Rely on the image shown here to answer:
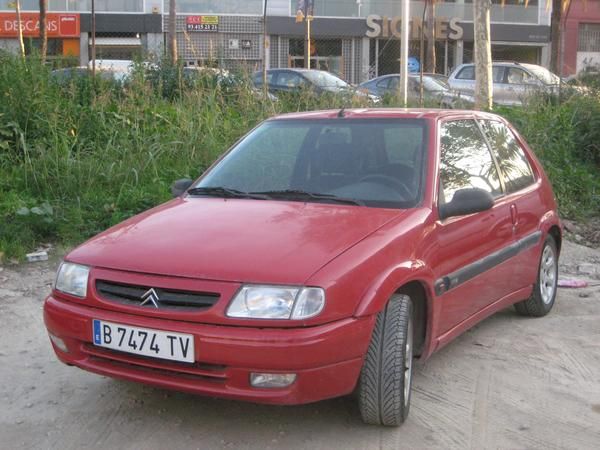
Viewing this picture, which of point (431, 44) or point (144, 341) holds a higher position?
point (431, 44)

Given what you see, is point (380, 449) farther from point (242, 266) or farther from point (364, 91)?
point (364, 91)

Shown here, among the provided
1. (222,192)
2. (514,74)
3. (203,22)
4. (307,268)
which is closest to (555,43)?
(514,74)

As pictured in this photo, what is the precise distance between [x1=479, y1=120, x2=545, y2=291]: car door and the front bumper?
200 cm

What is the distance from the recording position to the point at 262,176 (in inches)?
175

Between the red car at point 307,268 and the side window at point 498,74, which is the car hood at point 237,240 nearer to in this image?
the red car at point 307,268

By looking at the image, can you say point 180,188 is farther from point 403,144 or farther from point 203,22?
point 203,22

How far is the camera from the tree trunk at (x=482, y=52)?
1207cm

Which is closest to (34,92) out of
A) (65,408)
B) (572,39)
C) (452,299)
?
(65,408)

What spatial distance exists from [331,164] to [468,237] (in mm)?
877

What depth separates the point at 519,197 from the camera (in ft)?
16.6

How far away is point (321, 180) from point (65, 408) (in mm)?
1819

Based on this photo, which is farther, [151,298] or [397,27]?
[397,27]

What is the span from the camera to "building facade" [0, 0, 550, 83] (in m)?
30.4

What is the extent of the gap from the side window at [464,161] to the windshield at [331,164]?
19cm
